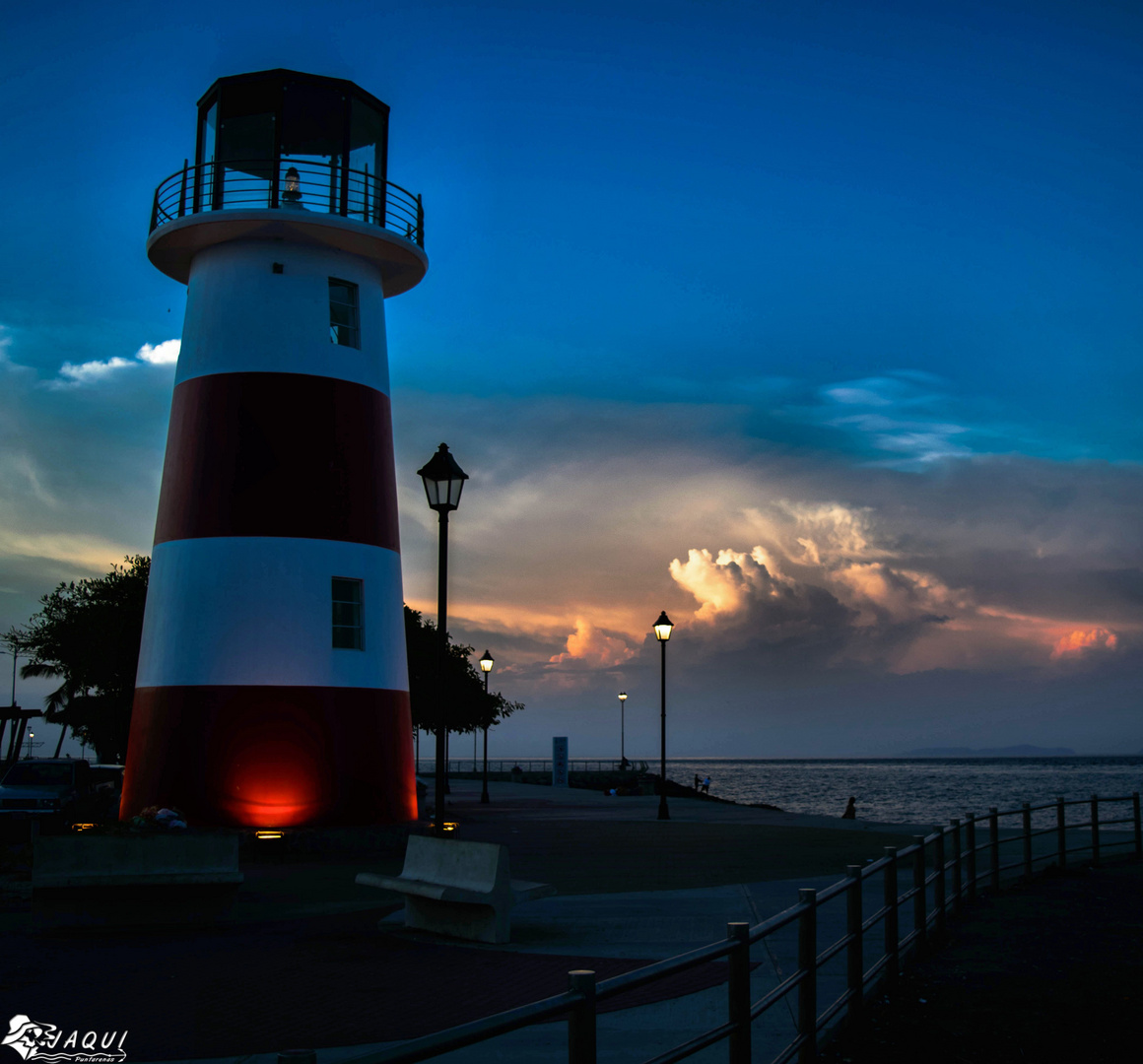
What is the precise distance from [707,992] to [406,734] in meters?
13.5

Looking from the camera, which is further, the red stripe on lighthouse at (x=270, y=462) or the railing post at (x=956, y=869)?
the red stripe on lighthouse at (x=270, y=462)

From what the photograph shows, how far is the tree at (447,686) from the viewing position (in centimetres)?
4512

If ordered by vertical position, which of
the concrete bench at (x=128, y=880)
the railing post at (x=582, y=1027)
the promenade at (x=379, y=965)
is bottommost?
the promenade at (x=379, y=965)

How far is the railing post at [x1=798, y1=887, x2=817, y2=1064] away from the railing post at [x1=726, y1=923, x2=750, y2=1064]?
3.42 ft

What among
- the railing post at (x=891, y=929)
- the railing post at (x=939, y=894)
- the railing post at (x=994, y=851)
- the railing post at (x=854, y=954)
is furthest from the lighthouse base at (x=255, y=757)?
the railing post at (x=854, y=954)

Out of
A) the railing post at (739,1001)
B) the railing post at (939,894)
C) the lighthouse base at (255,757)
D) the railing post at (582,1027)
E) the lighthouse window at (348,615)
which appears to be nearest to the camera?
the railing post at (582,1027)

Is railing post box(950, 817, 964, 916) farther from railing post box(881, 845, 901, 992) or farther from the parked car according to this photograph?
the parked car

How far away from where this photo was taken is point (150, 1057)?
6.73 metres

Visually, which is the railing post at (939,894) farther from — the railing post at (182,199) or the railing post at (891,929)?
the railing post at (182,199)

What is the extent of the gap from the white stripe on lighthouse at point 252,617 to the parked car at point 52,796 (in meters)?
5.51

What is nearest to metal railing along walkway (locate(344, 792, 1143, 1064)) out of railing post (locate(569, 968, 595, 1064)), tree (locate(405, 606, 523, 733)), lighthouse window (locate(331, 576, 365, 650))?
railing post (locate(569, 968, 595, 1064))

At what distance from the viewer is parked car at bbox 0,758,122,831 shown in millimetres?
23312

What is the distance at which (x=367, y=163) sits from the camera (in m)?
21.9

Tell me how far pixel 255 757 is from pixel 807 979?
14.4 meters
